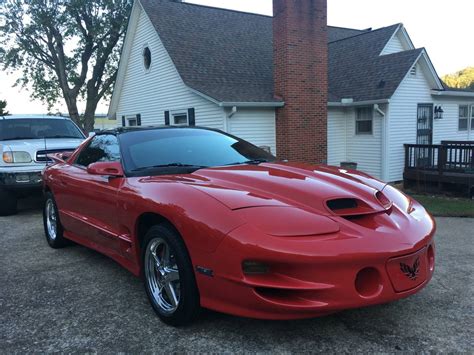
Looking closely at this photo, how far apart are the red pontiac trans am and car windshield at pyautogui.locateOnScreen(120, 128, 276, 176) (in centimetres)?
1

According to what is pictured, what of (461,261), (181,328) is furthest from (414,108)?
(181,328)

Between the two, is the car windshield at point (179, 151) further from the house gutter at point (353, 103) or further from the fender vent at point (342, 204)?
the house gutter at point (353, 103)

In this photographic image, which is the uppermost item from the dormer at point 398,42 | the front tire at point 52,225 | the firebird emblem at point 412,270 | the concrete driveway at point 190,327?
the dormer at point 398,42

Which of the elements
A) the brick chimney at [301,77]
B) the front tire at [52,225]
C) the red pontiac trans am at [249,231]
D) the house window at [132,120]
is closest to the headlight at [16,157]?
the front tire at [52,225]

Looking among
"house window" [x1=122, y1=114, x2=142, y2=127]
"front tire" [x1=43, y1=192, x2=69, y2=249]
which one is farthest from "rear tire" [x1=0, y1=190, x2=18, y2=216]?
"house window" [x1=122, y1=114, x2=142, y2=127]

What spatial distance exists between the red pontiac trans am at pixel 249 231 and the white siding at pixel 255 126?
886 centimetres

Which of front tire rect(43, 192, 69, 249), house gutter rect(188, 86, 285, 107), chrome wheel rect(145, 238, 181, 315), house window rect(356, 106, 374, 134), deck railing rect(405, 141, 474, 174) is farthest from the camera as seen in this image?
house window rect(356, 106, 374, 134)

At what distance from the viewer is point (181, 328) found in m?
3.07

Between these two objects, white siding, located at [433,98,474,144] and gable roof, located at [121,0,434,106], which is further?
white siding, located at [433,98,474,144]

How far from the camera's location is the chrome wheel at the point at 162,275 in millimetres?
3109

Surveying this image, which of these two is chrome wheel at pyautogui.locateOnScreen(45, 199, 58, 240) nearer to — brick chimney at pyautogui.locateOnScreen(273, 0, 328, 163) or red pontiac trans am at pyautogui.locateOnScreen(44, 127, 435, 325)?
red pontiac trans am at pyautogui.locateOnScreen(44, 127, 435, 325)

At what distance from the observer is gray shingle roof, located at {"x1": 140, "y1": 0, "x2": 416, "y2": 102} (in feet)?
45.2

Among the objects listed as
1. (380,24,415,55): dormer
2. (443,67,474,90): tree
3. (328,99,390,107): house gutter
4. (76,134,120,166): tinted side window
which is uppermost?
(443,67,474,90): tree

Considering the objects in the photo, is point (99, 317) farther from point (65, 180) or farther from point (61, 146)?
point (61, 146)
